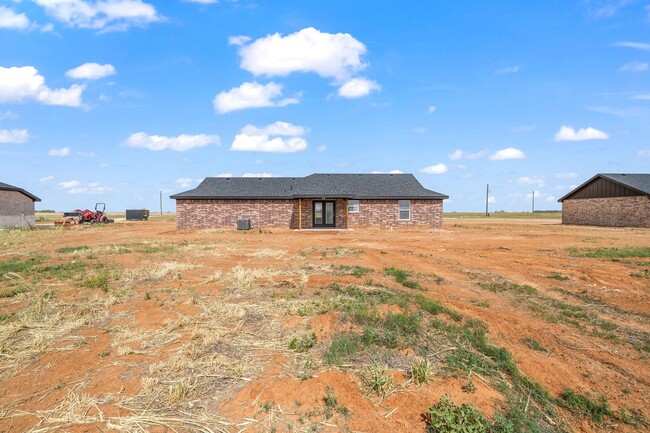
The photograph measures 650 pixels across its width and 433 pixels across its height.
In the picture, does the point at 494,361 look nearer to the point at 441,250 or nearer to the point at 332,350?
the point at 332,350

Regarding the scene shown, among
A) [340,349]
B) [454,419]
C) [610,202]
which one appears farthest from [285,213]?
[610,202]

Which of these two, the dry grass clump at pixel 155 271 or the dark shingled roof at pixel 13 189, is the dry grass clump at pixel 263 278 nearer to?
the dry grass clump at pixel 155 271

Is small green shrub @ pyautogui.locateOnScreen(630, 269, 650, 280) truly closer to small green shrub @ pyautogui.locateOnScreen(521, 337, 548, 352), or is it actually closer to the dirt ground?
the dirt ground

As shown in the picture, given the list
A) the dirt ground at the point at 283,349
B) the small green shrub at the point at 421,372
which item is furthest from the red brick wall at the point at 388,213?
the small green shrub at the point at 421,372

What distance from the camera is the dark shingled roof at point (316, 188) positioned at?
29.9 metres

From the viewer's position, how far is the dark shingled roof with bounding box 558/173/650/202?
32334 mm

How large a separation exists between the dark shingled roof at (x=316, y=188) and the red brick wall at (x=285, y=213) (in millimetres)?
578

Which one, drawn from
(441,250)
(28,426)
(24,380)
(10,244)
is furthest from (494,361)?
(10,244)

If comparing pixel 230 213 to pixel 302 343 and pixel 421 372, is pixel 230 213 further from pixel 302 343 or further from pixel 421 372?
pixel 421 372

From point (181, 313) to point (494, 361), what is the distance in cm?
570

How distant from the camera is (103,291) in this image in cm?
916

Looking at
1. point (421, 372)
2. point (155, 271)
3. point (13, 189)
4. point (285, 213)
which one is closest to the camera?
point (421, 372)

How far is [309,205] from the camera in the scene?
3088cm

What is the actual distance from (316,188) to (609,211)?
27.4 m
